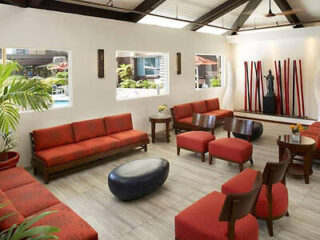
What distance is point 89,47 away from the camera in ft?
18.8

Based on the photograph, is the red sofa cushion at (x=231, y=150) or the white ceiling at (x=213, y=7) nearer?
the red sofa cushion at (x=231, y=150)

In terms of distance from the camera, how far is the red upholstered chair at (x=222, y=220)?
6.93 ft

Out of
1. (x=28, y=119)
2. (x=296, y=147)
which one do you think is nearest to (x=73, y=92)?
(x=28, y=119)

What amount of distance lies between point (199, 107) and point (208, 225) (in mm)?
5997

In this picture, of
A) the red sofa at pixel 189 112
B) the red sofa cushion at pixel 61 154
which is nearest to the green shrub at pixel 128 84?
the red sofa at pixel 189 112

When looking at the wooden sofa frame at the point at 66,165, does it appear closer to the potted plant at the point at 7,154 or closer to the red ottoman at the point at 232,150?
the potted plant at the point at 7,154

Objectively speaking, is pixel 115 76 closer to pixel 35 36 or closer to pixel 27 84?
pixel 35 36

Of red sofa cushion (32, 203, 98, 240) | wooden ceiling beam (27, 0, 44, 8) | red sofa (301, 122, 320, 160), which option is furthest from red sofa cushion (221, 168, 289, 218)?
wooden ceiling beam (27, 0, 44, 8)

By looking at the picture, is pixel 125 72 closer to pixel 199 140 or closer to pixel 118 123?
pixel 118 123

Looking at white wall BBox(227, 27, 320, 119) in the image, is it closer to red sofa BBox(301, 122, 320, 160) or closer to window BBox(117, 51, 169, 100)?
red sofa BBox(301, 122, 320, 160)

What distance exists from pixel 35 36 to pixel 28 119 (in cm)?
156

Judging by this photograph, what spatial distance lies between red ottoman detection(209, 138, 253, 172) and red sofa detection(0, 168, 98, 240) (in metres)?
3.01

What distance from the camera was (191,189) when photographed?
4164 millimetres

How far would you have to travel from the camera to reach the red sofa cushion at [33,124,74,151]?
4.76 meters
